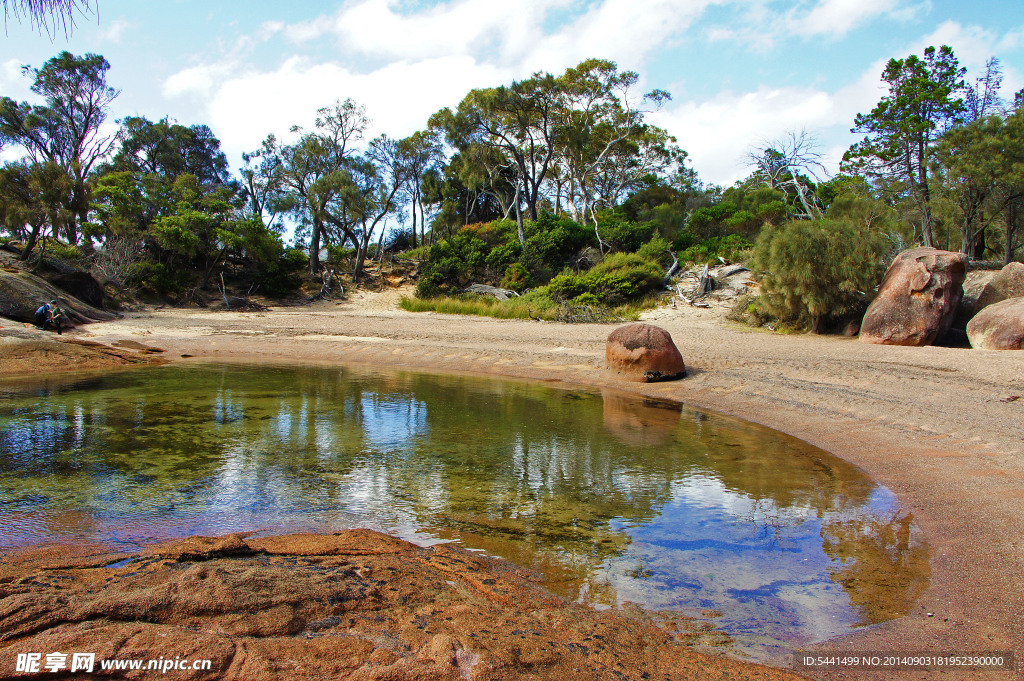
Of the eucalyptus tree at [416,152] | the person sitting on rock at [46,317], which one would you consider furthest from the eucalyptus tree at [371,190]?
the person sitting on rock at [46,317]

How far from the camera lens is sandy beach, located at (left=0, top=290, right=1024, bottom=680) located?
353 cm

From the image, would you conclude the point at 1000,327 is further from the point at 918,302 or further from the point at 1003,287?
the point at 1003,287

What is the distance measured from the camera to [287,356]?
15.5 meters

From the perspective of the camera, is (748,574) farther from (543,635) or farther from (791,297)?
(791,297)

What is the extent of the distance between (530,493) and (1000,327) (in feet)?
39.8

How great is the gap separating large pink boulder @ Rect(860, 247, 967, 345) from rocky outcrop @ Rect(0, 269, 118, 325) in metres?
22.3

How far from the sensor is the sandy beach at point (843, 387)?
3.53 meters

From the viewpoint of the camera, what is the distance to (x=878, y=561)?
4.13 meters

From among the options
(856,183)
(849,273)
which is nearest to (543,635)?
(849,273)

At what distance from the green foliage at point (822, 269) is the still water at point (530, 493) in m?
8.79

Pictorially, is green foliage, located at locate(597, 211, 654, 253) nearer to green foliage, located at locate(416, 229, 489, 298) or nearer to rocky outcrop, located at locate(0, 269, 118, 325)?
green foliage, located at locate(416, 229, 489, 298)

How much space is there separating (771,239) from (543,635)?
16488mm

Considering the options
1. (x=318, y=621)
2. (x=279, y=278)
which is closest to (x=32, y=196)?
(x=279, y=278)

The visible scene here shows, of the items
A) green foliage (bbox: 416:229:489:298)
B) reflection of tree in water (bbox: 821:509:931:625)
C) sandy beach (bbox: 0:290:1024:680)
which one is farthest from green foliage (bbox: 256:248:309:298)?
reflection of tree in water (bbox: 821:509:931:625)
